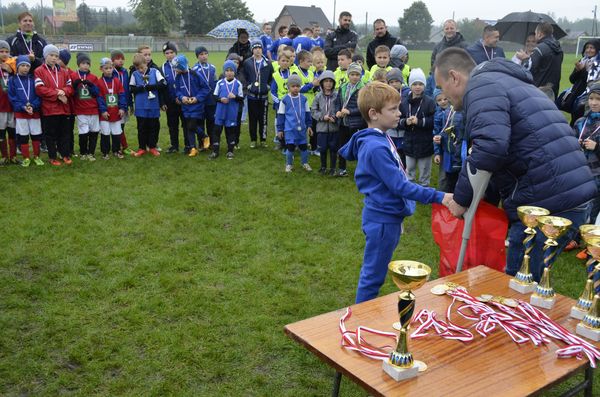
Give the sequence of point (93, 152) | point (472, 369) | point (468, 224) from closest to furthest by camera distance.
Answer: point (472, 369) < point (468, 224) < point (93, 152)

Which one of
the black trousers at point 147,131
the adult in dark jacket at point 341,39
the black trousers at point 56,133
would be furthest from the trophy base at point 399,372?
the adult in dark jacket at point 341,39

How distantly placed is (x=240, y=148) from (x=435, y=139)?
15.4ft

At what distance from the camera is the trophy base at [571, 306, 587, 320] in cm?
277

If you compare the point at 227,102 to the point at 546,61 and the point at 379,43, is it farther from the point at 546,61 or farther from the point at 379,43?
the point at 546,61

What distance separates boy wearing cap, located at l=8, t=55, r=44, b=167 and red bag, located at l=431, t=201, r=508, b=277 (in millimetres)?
7008

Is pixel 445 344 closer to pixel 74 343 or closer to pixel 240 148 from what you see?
pixel 74 343

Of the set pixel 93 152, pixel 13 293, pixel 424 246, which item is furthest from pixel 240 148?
pixel 13 293

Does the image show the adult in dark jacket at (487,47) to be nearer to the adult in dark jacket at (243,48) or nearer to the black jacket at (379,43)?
the black jacket at (379,43)

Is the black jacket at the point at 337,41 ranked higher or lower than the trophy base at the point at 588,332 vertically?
higher

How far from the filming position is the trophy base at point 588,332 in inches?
102

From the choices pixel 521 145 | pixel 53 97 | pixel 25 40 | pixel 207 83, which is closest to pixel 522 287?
pixel 521 145

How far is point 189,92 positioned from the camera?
32.1 ft

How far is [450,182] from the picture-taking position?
7.05m

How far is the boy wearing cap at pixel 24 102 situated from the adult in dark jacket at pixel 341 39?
576 centimetres
